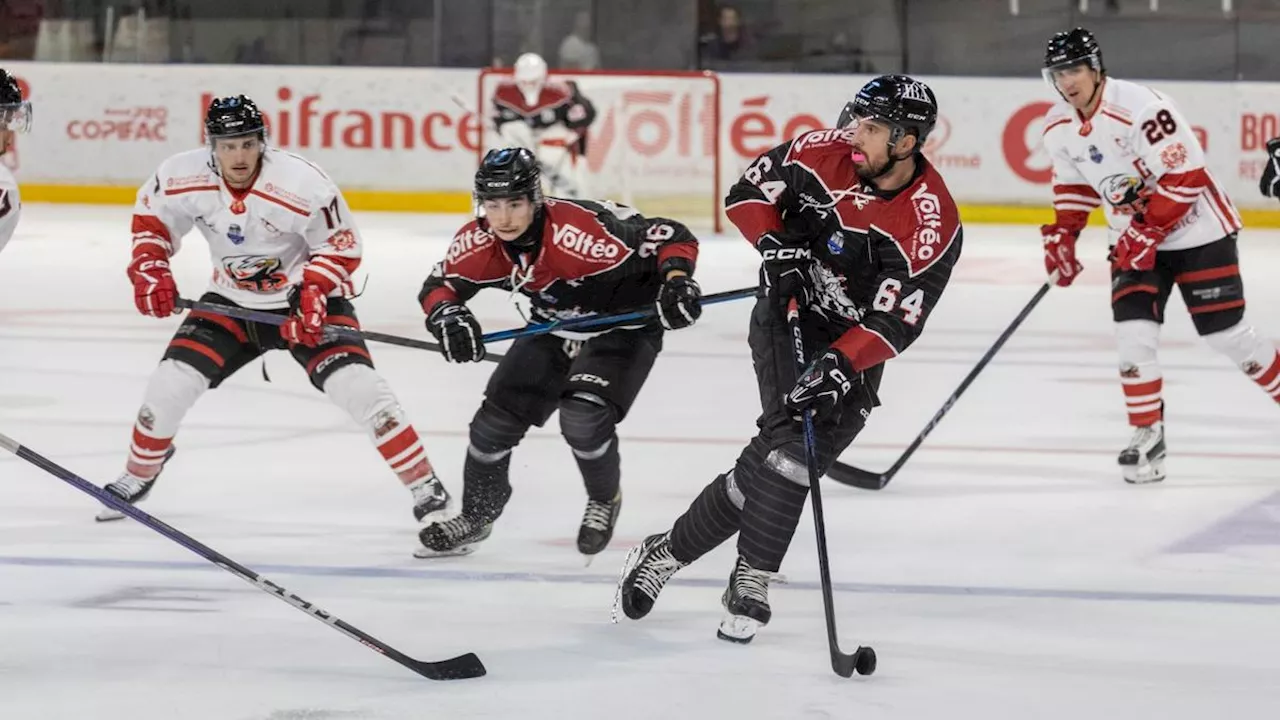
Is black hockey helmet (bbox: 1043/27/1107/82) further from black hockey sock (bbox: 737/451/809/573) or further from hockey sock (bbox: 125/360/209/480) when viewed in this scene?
hockey sock (bbox: 125/360/209/480)

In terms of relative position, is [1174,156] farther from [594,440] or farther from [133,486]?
[133,486]

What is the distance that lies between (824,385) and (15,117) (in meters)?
1.61

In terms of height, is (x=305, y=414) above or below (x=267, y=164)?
below

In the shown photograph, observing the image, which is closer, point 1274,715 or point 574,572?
point 1274,715

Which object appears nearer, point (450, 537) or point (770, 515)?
point (770, 515)

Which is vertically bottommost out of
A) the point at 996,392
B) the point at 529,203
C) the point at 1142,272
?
the point at 996,392

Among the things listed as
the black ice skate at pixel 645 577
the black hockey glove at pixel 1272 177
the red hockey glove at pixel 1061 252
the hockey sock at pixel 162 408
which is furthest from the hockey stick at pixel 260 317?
the black hockey glove at pixel 1272 177

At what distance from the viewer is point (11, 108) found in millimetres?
3328

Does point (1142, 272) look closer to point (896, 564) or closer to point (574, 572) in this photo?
point (896, 564)

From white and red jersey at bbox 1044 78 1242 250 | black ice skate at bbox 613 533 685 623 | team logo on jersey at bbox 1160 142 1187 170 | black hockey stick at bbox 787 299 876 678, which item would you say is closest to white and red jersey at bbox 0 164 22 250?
black ice skate at bbox 613 533 685 623

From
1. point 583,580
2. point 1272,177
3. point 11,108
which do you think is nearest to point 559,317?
point 583,580

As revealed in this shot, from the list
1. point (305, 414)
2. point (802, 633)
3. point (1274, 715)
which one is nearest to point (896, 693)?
point (802, 633)

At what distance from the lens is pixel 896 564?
136 inches

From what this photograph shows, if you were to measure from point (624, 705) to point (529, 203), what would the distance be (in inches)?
41.3
